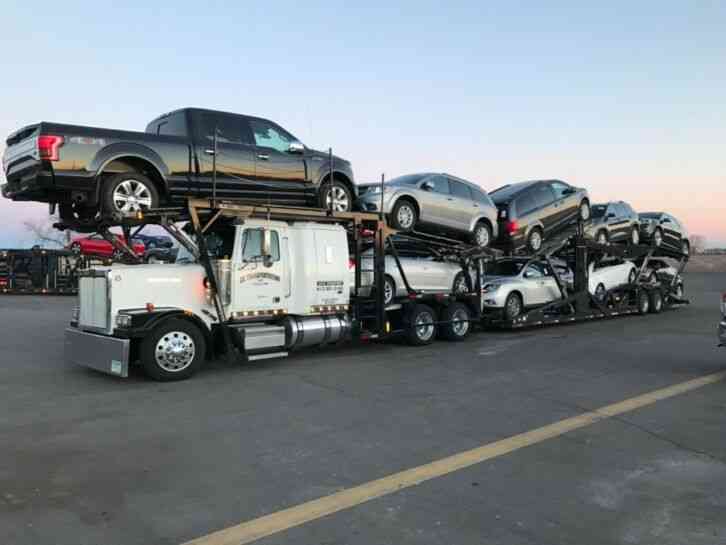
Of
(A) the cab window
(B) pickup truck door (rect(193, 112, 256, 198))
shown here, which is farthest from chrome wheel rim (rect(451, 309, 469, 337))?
(B) pickup truck door (rect(193, 112, 256, 198))

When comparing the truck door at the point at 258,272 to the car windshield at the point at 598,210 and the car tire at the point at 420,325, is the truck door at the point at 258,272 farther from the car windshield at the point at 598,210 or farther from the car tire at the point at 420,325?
the car windshield at the point at 598,210


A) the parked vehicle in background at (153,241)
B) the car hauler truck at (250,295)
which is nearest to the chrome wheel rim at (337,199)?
the car hauler truck at (250,295)

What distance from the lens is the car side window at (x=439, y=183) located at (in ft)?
40.5

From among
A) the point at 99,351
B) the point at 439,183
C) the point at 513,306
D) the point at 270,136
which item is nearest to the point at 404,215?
the point at 439,183

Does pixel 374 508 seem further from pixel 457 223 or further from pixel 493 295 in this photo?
pixel 493 295

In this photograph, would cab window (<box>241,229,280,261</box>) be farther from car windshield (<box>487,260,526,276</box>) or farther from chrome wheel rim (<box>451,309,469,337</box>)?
car windshield (<box>487,260,526,276</box>)

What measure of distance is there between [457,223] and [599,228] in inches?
253

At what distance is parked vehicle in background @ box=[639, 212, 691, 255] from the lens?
19297 millimetres

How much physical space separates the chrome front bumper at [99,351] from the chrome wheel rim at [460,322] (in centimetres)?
667

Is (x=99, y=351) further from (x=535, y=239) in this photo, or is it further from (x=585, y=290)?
(x=585, y=290)

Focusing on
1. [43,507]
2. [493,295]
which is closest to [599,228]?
[493,295]

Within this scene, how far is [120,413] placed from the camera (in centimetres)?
681

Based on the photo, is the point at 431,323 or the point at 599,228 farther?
the point at 599,228

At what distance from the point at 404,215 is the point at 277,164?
311cm
